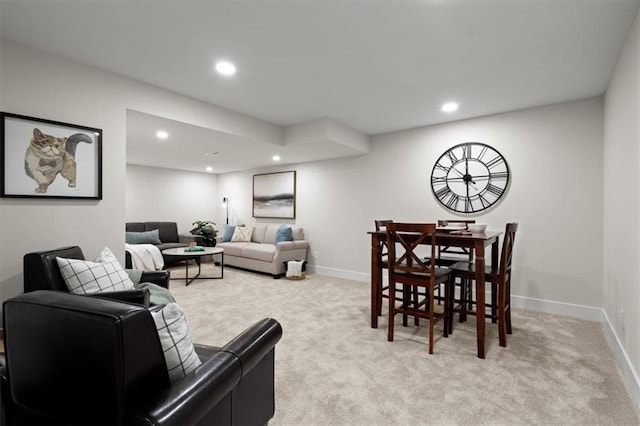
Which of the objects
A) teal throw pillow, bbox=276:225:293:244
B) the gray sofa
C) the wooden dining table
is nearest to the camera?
the wooden dining table

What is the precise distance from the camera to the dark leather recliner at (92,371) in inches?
32.0

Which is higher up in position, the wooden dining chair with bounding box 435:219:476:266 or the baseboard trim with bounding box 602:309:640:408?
the wooden dining chair with bounding box 435:219:476:266

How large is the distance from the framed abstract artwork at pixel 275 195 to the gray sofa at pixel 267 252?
0.31m

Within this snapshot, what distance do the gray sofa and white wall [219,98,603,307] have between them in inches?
62.8

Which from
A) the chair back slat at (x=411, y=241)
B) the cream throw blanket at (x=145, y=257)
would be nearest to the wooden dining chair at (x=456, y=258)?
the chair back slat at (x=411, y=241)

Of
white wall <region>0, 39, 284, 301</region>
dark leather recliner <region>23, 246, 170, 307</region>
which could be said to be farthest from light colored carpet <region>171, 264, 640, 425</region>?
white wall <region>0, 39, 284, 301</region>

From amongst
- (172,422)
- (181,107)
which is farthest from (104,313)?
(181,107)

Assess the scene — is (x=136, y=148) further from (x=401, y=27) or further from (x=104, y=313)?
(x=104, y=313)

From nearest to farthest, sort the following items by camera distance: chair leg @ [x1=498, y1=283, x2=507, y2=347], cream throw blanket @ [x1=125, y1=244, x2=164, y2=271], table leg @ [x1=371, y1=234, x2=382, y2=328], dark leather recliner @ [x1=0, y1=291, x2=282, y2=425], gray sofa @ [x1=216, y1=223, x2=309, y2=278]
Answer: dark leather recliner @ [x1=0, y1=291, x2=282, y2=425] < chair leg @ [x1=498, y1=283, x2=507, y2=347] < table leg @ [x1=371, y1=234, x2=382, y2=328] < cream throw blanket @ [x1=125, y1=244, x2=164, y2=271] < gray sofa @ [x1=216, y1=223, x2=309, y2=278]

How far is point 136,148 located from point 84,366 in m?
4.73

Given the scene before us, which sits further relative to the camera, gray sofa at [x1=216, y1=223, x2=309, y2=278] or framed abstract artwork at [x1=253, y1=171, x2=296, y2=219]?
framed abstract artwork at [x1=253, y1=171, x2=296, y2=219]

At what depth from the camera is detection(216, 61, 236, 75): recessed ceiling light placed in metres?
2.57

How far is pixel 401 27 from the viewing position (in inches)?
81.1

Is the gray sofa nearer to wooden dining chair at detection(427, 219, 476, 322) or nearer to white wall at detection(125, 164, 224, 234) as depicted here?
white wall at detection(125, 164, 224, 234)
